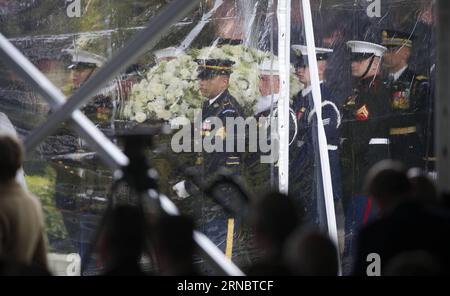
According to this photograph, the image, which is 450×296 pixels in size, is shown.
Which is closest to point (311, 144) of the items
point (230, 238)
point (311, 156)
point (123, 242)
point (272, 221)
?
point (311, 156)

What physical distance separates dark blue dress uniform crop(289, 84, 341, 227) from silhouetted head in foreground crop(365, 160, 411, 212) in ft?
13.2

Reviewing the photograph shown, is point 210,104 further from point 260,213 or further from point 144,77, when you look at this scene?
point 260,213

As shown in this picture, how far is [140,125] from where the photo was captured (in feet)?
25.2

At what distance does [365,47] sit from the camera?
7.79 m

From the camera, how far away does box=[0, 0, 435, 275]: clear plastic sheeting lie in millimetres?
7672

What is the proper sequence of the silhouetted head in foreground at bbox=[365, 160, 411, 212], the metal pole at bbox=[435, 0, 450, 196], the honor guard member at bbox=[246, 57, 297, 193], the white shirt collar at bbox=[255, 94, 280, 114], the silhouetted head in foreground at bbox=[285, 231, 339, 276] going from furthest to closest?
the white shirt collar at bbox=[255, 94, 280, 114] < the honor guard member at bbox=[246, 57, 297, 193] < the metal pole at bbox=[435, 0, 450, 196] < the silhouetted head in foreground at bbox=[365, 160, 411, 212] < the silhouetted head in foreground at bbox=[285, 231, 339, 276]

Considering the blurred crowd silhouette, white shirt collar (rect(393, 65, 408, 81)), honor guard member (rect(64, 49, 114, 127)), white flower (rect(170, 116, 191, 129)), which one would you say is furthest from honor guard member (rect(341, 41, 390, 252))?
the blurred crowd silhouette

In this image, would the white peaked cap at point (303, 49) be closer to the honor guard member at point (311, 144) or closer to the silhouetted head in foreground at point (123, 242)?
the honor guard member at point (311, 144)

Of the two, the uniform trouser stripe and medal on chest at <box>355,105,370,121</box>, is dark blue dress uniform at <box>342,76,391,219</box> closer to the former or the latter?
medal on chest at <box>355,105,370,121</box>

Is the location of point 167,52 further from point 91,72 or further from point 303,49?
point 303,49

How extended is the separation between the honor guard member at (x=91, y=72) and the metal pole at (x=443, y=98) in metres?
4.17

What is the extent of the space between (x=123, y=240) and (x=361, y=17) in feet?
16.2

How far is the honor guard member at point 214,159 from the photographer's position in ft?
25.2

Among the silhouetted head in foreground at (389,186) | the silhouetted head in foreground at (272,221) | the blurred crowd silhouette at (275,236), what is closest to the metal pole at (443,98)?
the blurred crowd silhouette at (275,236)
